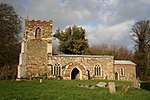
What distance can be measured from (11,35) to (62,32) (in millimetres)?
18828

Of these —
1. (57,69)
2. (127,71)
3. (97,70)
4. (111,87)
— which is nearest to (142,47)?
(127,71)

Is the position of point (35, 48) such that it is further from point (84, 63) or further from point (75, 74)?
point (84, 63)

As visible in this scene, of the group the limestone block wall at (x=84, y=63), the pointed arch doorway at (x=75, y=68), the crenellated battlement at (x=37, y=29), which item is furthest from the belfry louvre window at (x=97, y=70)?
the crenellated battlement at (x=37, y=29)

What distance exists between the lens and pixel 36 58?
37031 millimetres

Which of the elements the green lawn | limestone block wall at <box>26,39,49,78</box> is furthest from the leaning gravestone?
limestone block wall at <box>26,39,49,78</box>

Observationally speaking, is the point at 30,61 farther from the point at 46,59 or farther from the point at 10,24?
the point at 10,24

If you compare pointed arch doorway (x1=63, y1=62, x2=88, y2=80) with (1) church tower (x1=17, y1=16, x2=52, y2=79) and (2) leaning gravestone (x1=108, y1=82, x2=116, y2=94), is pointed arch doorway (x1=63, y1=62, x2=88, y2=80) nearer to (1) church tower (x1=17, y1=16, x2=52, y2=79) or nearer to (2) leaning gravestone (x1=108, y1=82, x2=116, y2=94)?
(1) church tower (x1=17, y1=16, x2=52, y2=79)

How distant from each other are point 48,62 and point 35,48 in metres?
3.21

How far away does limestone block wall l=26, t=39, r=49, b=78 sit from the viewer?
36.3 metres

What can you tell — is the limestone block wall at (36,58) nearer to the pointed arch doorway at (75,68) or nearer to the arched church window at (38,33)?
the arched church window at (38,33)

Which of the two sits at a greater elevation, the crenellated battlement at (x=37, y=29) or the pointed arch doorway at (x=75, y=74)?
the crenellated battlement at (x=37, y=29)

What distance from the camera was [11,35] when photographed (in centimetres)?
3641

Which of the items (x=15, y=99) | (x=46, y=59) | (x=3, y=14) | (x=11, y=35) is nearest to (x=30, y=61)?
(x=46, y=59)

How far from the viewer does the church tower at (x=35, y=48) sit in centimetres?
3625
